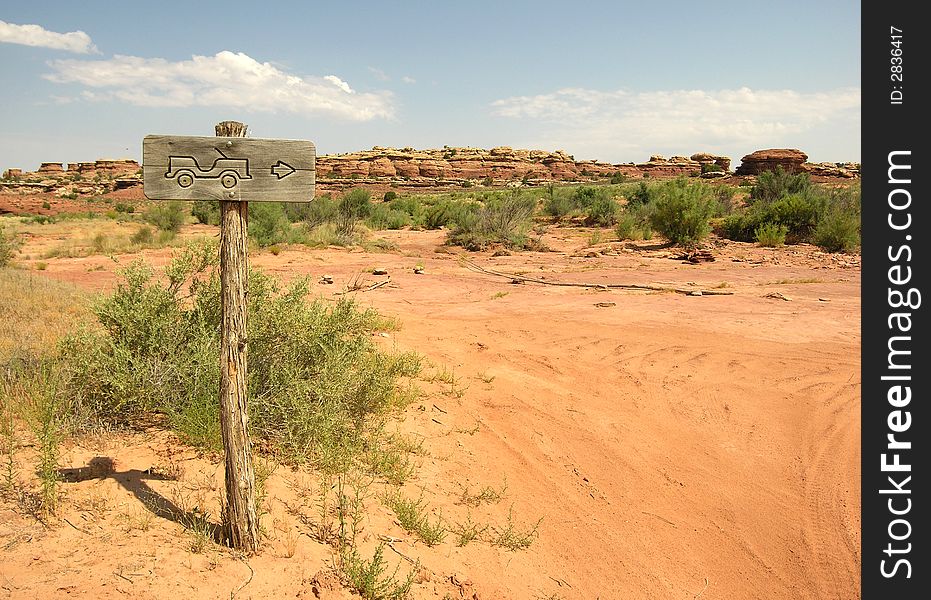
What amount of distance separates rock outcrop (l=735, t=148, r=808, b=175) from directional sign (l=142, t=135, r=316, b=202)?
2545 inches

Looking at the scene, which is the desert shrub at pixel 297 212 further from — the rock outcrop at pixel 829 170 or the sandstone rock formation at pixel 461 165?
the rock outcrop at pixel 829 170

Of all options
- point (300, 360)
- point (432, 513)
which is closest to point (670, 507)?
point (432, 513)

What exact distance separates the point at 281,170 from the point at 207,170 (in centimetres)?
33

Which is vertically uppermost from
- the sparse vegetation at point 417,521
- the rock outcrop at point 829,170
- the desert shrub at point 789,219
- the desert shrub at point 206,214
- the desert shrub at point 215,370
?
the rock outcrop at point 829,170

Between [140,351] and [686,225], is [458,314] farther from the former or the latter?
[686,225]

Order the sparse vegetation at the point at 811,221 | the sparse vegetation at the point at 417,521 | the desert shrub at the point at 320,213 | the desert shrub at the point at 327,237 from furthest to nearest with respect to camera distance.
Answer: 1. the desert shrub at the point at 320,213
2. the desert shrub at the point at 327,237
3. the sparse vegetation at the point at 811,221
4. the sparse vegetation at the point at 417,521

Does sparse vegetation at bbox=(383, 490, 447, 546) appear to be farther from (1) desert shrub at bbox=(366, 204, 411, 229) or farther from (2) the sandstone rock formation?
(2) the sandstone rock formation

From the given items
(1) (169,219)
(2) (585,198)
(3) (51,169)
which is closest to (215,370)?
(1) (169,219)

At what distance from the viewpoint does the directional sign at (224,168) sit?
2721 millimetres

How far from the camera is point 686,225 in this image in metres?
19.0

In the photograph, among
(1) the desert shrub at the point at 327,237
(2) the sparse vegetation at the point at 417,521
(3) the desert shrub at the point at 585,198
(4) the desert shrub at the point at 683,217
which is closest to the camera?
(2) the sparse vegetation at the point at 417,521

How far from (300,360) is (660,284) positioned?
9417mm

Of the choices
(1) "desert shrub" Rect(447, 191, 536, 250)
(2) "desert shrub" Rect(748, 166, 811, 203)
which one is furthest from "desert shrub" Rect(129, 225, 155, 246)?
(2) "desert shrub" Rect(748, 166, 811, 203)

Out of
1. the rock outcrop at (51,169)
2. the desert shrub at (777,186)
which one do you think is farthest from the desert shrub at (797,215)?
the rock outcrop at (51,169)
